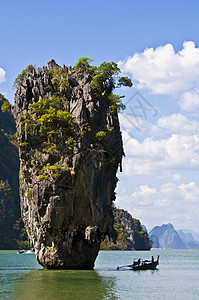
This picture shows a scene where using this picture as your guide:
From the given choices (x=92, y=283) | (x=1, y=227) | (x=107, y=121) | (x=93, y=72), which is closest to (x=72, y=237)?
(x=92, y=283)

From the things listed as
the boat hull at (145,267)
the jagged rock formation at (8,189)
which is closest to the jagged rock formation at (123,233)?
the jagged rock formation at (8,189)

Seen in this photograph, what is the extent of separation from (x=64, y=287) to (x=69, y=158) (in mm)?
14944

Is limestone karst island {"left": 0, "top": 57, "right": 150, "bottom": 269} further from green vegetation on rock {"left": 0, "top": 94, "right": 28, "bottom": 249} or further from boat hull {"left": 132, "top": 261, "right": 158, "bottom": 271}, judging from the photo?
green vegetation on rock {"left": 0, "top": 94, "right": 28, "bottom": 249}

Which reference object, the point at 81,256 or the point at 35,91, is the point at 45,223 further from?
the point at 35,91

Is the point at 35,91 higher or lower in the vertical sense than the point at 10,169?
lower

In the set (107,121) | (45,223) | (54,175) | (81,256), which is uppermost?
(107,121)

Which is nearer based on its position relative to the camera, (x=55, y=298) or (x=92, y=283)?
(x=55, y=298)

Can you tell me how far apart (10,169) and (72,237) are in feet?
419

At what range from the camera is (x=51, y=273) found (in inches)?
1484

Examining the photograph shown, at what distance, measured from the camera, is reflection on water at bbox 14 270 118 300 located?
26500 mm

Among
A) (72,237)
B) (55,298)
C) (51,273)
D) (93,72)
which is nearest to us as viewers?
(55,298)

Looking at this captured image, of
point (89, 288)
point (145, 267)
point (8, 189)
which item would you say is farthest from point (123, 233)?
point (89, 288)

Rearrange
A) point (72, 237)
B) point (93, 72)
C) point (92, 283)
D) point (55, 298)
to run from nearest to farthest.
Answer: point (55, 298), point (92, 283), point (72, 237), point (93, 72)

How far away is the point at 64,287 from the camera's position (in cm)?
2952
